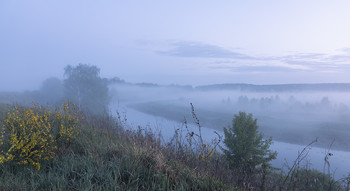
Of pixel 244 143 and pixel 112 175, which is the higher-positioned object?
pixel 112 175

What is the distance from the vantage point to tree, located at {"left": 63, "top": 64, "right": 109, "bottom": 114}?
1948 inches

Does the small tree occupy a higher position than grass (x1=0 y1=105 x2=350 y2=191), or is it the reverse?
grass (x1=0 y1=105 x2=350 y2=191)

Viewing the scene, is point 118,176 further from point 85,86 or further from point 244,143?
point 85,86

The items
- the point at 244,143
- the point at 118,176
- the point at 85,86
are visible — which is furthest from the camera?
the point at 85,86

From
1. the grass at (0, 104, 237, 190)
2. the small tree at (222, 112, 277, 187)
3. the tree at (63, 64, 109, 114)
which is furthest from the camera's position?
the tree at (63, 64, 109, 114)

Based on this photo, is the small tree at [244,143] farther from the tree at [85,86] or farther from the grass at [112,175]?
the tree at [85,86]

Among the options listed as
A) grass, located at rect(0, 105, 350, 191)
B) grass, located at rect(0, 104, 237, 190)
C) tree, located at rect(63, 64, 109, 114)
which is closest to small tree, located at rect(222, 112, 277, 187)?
grass, located at rect(0, 105, 350, 191)

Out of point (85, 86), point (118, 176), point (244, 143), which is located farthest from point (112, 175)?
point (85, 86)

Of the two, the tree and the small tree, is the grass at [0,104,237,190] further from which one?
the tree

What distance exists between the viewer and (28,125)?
437 centimetres

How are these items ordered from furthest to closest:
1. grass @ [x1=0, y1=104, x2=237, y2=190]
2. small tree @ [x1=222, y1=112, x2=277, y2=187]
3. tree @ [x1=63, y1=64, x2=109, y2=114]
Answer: tree @ [x1=63, y1=64, x2=109, y2=114] → small tree @ [x1=222, y1=112, x2=277, y2=187] → grass @ [x1=0, y1=104, x2=237, y2=190]

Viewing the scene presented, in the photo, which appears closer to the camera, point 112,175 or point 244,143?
point 112,175

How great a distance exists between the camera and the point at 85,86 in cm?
5197

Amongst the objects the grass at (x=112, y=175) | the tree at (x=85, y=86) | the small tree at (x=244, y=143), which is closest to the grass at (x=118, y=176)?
the grass at (x=112, y=175)
